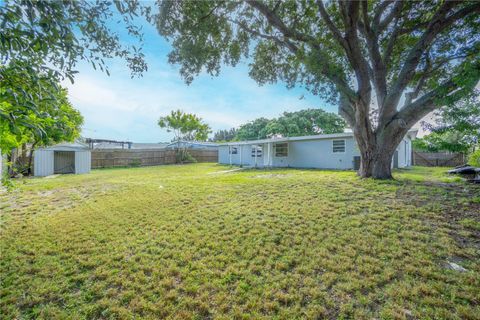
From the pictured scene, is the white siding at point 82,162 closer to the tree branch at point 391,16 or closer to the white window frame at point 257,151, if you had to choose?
the white window frame at point 257,151

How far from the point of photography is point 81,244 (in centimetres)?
358

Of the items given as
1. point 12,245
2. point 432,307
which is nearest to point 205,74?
point 12,245

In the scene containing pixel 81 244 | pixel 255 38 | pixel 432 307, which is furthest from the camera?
pixel 255 38

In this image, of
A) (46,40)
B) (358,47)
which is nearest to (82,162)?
(46,40)

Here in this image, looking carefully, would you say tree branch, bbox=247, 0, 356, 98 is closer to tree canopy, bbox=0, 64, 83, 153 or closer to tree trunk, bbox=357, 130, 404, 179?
tree trunk, bbox=357, 130, 404, 179

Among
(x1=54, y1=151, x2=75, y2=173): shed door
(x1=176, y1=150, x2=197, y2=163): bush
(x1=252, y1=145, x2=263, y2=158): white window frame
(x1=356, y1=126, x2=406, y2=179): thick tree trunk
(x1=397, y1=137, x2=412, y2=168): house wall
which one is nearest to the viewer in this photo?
(x1=356, y1=126, x2=406, y2=179): thick tree trunk

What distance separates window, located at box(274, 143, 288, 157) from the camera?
667 inches

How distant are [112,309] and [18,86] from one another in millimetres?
2173

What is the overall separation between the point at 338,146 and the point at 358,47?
7.97 metres

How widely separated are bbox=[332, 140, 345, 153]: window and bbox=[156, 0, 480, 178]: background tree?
17.7 feet

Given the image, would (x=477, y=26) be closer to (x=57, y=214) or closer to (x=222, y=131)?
(x=57, y=214)

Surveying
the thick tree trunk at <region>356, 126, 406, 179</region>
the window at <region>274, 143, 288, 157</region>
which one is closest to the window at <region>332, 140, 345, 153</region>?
the window at <region>274, 143, 288, 157</region>

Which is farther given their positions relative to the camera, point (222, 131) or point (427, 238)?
point (222, 131)

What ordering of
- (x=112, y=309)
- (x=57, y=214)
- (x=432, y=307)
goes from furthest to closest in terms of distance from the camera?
(x=57, y=214) < (x=112, y=309) < (x=432, y=307)
